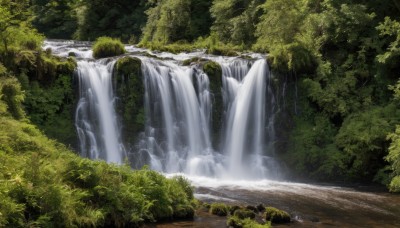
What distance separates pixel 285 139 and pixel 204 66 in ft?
14.9

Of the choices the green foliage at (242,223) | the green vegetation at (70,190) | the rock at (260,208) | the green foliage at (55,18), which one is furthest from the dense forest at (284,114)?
the green foliage at (55,18)

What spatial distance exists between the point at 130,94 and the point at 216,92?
3.63 m

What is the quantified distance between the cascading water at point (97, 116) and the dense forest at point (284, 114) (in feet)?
1.66

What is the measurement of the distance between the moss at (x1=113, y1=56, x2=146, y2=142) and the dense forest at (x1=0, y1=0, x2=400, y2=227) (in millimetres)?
1859

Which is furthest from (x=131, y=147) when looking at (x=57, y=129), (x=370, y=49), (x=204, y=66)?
(x=370, y=49)

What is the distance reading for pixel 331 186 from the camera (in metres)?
16.9

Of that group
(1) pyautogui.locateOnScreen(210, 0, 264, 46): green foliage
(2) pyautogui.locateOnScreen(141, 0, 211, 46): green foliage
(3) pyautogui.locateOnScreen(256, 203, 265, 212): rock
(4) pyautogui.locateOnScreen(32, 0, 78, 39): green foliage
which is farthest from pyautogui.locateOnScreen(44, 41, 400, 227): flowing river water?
(4) pyautogui.locateOnScreen(32, 0, 78, 39): green foliage

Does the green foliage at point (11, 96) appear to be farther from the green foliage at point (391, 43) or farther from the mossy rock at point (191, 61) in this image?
the green foliage at point (391, 43)

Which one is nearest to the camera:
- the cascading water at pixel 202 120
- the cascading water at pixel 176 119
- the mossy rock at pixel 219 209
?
the mossy rock at pixel 219 209

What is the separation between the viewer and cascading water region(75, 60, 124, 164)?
57.5ft

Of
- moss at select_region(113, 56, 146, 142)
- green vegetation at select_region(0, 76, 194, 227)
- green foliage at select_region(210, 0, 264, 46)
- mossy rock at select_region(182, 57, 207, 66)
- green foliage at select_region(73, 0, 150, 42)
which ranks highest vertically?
green foliage at select_region(73, 0, 150, 42)

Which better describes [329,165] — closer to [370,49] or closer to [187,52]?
[370,49]

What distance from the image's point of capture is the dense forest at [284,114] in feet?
31.3

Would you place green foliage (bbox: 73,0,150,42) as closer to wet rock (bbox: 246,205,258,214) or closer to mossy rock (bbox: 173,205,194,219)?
wet rock (bbox: 246,205,258,214)
